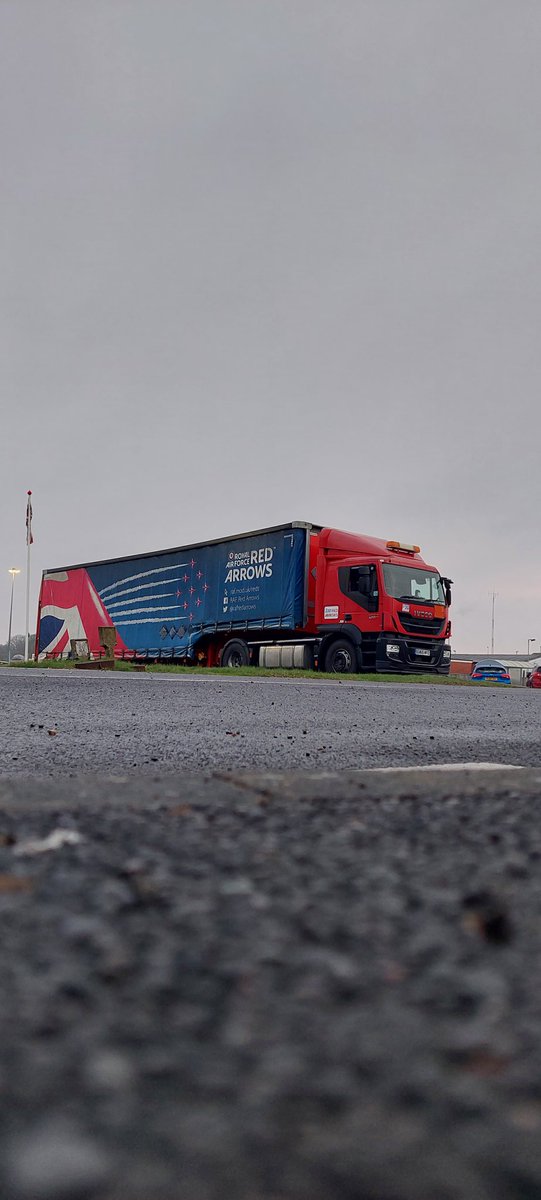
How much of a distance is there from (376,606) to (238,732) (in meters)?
12.7

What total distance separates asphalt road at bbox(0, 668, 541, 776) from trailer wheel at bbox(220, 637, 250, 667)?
12.1 meters

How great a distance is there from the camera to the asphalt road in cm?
330

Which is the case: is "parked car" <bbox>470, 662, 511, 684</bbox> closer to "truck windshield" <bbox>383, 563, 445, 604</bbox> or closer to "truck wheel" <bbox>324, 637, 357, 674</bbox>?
"truck windshield" <bbox>383, 563, 445, 604</bbox>

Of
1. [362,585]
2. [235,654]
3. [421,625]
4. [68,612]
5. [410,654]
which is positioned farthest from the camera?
[68,612]

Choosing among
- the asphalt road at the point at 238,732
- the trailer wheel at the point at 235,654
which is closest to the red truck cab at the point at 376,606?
the trailer wheel at the point at 235,654

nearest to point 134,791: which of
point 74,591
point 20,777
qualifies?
point 20,777

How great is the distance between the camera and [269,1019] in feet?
2.27

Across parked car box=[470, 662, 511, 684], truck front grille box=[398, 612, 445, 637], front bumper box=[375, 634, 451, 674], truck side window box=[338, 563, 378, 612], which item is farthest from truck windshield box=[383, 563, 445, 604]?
parked car box=[470, 662, 511, 684]

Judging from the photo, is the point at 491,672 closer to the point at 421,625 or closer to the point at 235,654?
the point at 235,654

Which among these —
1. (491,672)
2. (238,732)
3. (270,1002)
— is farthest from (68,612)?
(270,1002)

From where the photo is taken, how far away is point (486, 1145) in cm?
55

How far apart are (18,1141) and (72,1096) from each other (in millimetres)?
48

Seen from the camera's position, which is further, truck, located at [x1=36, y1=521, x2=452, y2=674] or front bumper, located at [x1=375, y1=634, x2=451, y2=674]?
truck, located at [x1=36, y1=521, x2=452, y2=674]

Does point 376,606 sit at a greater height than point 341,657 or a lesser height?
greater
